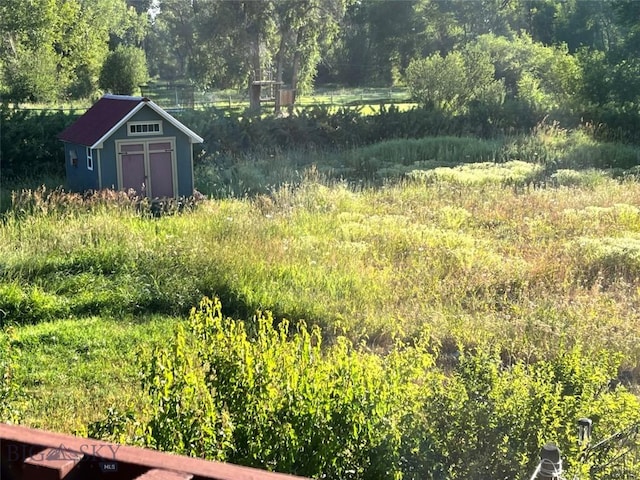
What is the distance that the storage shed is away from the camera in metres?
13.4

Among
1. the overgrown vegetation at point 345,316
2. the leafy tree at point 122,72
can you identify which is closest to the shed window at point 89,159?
the overgrown vegetation at point 345,316

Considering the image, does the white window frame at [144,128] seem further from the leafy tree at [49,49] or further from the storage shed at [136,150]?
the leafy tree at [49,49]

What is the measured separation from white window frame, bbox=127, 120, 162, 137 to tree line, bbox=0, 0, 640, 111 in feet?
47.3

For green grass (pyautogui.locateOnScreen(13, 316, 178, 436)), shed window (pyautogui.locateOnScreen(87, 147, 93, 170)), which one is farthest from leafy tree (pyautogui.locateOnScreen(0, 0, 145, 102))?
green grass (pyautogui.locateOnScreen(13, 316, 178, 436))

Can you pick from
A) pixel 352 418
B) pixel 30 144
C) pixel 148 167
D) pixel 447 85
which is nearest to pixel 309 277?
pixel 352 418

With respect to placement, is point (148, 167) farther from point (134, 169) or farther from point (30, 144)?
point (30, 144)

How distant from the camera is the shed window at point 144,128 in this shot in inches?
534

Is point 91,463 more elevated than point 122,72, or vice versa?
point 122,72

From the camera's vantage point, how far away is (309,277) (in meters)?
8.69

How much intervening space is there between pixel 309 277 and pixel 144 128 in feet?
20.5

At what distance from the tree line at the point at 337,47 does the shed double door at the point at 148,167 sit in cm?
1435

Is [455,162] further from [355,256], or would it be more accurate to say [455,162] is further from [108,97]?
[355,256]

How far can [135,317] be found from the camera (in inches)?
319

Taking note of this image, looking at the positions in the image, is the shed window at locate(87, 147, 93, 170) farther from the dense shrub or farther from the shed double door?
the dense shrub
